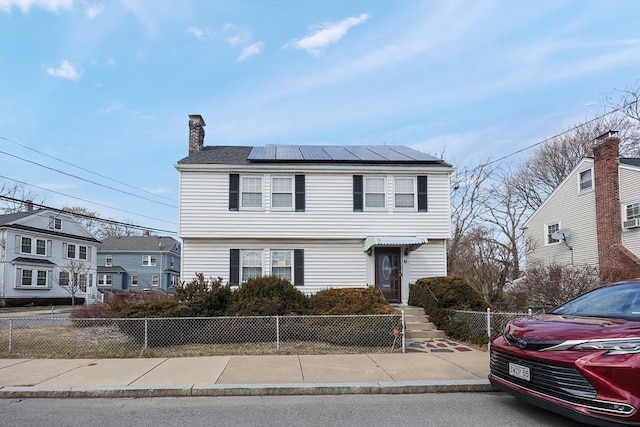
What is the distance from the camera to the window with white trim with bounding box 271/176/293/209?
15.6 meters

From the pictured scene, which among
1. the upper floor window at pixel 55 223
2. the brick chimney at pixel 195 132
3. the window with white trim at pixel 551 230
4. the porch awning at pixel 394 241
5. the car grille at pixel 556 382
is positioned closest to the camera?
the car grille at pixel 556 382

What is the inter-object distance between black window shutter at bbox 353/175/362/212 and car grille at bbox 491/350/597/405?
10413 mm

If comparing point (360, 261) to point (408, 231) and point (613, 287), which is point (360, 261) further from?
point (613, 287)

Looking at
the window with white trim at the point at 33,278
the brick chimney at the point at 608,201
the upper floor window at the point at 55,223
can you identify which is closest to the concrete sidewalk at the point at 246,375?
the brick chimney at the point at 608,201

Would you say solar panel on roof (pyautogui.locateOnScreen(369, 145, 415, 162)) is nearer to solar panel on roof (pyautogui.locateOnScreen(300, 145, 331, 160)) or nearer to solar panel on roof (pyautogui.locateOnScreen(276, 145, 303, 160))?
solar panel on roof (pyautogui.locateOnScreen(300, 145, 331, 160))

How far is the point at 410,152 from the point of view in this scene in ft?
59.0

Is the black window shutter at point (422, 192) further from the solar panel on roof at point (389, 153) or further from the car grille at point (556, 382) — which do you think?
the car grille at point (556, 382)

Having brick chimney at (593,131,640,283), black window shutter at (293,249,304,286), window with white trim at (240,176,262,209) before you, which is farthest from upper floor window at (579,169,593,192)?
window with white trim at (240,176,262,209)

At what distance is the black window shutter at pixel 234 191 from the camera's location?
15.4 m

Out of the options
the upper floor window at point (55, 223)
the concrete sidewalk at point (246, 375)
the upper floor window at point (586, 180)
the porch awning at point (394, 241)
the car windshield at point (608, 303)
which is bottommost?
the concrete sidewalk at point (246, 375)

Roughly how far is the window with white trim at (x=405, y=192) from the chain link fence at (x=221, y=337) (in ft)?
21.0

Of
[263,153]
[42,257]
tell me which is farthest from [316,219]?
[42,257]

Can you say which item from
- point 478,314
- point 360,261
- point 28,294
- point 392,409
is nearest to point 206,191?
point 360,261

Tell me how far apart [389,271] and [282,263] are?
374 centimetres
